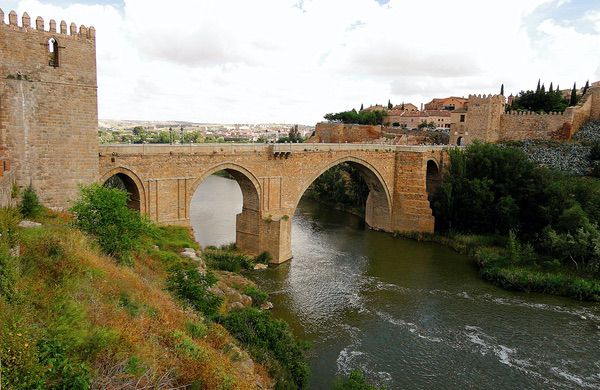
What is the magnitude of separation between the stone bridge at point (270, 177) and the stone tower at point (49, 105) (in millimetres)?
2120

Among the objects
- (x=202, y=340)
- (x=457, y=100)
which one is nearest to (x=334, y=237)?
(x=202, y=340)

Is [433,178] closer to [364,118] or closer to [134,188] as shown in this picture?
[134,188]

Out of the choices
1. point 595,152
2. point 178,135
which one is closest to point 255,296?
point 595,152

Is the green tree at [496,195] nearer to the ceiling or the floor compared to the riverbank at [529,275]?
nearer to the ceiling

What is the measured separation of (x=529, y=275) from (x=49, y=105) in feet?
59.7

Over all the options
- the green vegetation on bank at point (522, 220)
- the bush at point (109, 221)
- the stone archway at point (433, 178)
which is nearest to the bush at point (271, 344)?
the bush at point (109, 221)

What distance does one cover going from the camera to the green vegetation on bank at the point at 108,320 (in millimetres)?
4906

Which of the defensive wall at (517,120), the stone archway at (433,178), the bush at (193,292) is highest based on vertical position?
the defensive wall at (517,120)

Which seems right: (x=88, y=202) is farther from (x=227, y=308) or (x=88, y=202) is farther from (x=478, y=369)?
(x=478, y=369)

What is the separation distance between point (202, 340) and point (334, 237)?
18.4 meters

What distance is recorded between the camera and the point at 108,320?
6449 mm

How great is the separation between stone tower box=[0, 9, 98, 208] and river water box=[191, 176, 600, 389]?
7991 mm

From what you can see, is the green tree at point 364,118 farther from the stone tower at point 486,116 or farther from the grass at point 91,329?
the grass at point 91,329

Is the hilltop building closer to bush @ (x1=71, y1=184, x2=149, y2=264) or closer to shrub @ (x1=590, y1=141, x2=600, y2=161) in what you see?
shrub @ (x1=590, y1=141, x2=600, y2=161)
